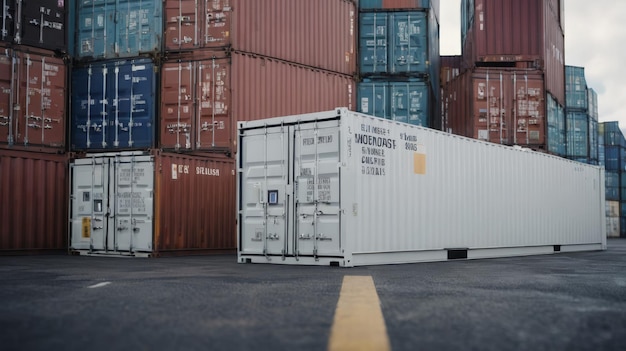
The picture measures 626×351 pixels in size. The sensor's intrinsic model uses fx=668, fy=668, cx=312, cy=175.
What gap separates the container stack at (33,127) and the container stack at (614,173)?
36.6 m

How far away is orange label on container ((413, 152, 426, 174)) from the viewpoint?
1374 centimetres

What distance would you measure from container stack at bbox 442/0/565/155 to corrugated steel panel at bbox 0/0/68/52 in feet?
42.8

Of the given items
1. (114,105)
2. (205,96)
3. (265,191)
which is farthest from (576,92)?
(265,191)

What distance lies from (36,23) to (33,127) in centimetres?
293

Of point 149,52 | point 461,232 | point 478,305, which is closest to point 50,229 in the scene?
point 149,52

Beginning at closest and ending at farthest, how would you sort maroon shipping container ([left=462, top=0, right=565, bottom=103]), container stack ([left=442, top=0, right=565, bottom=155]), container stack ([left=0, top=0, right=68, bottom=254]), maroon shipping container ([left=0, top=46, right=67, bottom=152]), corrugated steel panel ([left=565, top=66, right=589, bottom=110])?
1. container stack ([left=0, top=0, right=68, bottom=254])
2. maroon shipping container ([left=0, top=46, right=67, bottom=152])
3. container stack ([left=442, top=0, right=565, bottom=155])
4. maroon shipping container ([left=462, top=0, right=565, bottom=103])
5. corrugated steel panel ([left=565, top=66, right=589, bottom=110])

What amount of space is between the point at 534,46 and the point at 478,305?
19.1 m

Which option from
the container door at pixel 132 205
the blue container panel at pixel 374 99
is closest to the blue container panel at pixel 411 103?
the blue container panel at pixel 374 99

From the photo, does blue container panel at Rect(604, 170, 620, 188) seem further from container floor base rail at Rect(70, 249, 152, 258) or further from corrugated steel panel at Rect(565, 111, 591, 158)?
container floor base rail at Rect(70, 249, 152, 258)

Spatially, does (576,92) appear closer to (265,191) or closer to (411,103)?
(411,103)

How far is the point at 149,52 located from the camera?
19359 mm

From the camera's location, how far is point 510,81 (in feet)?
73.4

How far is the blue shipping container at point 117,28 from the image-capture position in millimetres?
19516

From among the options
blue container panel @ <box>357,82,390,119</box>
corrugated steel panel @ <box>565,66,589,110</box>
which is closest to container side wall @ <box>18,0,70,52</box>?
blue container panel @ <box>357,82,390,119</box>
